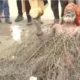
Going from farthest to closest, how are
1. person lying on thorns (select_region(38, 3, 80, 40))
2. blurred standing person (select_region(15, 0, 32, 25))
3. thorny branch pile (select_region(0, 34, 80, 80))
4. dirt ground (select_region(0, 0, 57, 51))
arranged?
blurred standing person (select_region(15, 0, 32, 25))
dirt ground (select_region(0, 0, 57, 51))
person lying on thorns (select_region(38, 3, 80, 40))
thorny branch pile (select_region(0, 34, 80, 80))

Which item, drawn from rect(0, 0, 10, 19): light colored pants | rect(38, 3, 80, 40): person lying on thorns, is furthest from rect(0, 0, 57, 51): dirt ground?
rect(38, 3, 80, 40): person lying on thorns

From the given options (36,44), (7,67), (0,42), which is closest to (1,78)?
(7,67)

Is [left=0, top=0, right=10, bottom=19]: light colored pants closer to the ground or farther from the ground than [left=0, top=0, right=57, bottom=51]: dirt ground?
farther from the ground

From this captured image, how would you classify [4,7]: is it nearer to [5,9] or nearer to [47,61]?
[5,9]

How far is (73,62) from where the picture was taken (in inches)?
113

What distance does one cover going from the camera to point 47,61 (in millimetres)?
2924

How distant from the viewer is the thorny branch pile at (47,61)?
284cm

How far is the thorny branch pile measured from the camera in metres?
2.84

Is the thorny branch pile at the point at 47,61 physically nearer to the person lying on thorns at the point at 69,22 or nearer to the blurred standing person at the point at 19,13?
the person lying on thorns at the point at 69,22

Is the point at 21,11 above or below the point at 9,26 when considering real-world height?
above

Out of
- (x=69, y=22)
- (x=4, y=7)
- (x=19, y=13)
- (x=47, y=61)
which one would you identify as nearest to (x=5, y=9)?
(x=4, y=7)

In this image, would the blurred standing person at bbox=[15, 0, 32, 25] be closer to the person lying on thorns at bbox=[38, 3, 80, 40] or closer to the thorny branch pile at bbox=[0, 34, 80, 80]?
the person lying on thorns at bbox=[38, 3, 80, 40]

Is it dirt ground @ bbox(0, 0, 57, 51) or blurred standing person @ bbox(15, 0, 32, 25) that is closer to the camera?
dirt ground @ bbox(0, 0, 57, 51)

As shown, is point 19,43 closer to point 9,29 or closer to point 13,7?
point 9,29
